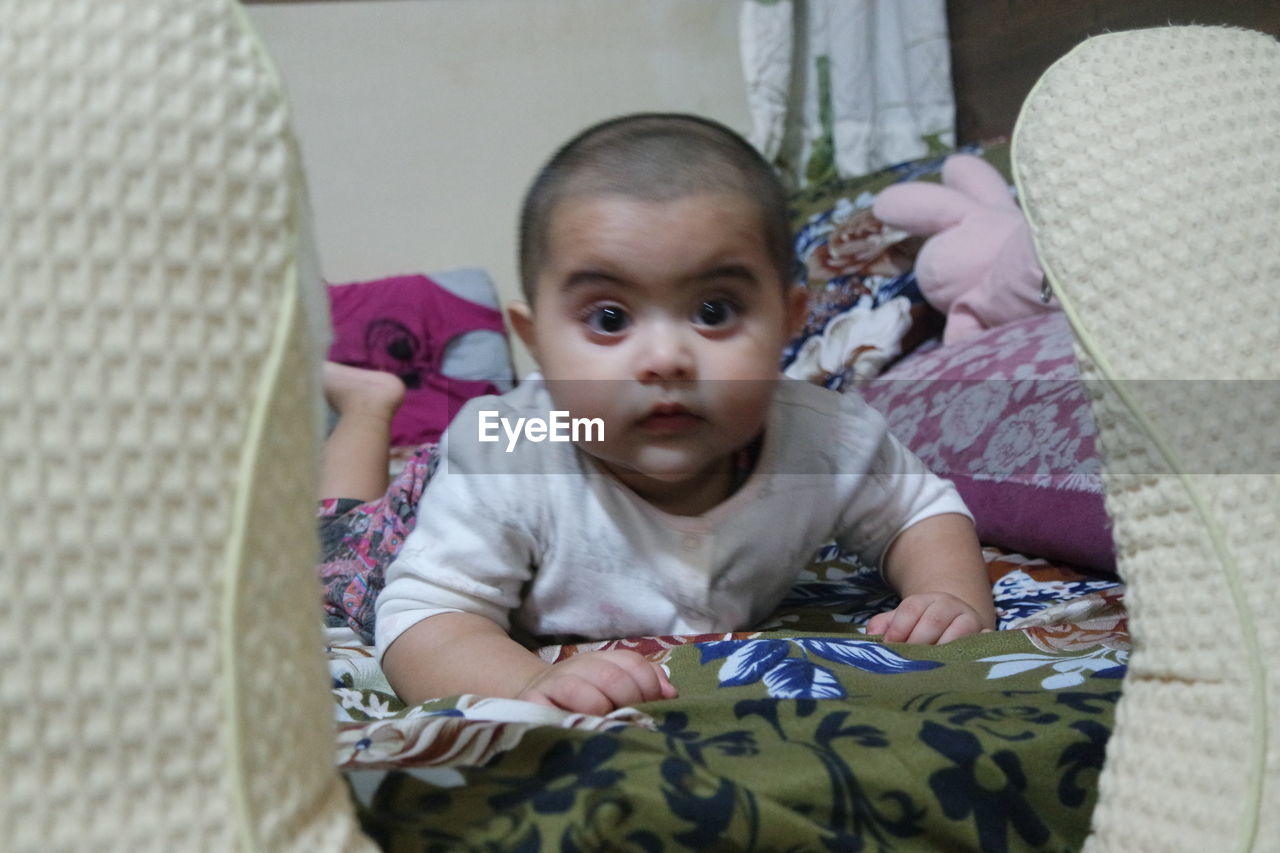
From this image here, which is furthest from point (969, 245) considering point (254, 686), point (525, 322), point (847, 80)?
point (254, 686)

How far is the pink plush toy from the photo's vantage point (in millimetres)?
1671

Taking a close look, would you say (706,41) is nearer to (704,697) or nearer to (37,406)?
(704,697)

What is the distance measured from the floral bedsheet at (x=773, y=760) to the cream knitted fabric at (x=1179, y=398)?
7 centimetres

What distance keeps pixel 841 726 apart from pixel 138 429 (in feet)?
1.28

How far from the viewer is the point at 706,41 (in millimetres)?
2680

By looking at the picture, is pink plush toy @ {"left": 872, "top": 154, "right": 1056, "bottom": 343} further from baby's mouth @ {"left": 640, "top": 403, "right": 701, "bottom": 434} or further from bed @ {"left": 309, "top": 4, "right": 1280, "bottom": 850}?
baby's mouth @ {"left": 640, "top": 403, "right": 701, "bottom": 434}

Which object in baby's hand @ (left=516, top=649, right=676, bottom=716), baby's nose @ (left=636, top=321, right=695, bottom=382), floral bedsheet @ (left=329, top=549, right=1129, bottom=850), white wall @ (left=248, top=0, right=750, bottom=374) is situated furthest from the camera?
white wall @ (left=248, top=0, right=750, bottom=374)

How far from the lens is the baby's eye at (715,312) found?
0.89 metres

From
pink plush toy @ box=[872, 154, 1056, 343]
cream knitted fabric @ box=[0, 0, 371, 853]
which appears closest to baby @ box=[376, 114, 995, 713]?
cream knitted fabric @ box=[0, 0, 371, 853]

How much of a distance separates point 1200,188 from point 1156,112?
47mm

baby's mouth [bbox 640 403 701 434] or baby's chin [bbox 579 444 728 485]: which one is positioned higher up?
baby's mouth [bbox 640 403 701 434]

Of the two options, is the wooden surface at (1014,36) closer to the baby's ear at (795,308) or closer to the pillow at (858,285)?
the pillow at (858,285)

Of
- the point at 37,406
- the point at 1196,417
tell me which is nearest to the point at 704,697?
the point at 1196,417

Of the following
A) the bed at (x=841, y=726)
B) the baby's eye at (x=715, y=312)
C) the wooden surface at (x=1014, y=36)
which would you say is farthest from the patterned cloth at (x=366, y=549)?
the wooden surface at (x=1014, y=36)
